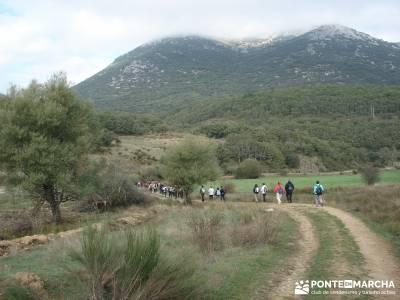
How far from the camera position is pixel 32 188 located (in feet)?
91.8

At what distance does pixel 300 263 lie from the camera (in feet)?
38.0

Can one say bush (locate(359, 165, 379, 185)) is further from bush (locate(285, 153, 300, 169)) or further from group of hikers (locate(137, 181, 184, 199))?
bush (locate(285, 153, 300, 169))

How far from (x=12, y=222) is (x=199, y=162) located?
2021cm

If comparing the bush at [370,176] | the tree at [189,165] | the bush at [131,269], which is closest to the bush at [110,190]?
the tree at [189,165]

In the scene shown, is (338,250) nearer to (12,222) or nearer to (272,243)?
(272,243)

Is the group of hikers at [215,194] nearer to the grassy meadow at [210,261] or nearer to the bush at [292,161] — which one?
the grassy meadow at [210,261]

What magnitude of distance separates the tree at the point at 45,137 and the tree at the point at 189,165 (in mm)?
12846

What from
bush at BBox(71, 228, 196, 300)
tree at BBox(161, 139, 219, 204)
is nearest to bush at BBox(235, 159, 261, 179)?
tree at BBox(161, 139, 219, 204)

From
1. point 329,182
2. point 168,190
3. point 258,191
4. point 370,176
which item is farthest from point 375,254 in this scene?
point 329,182

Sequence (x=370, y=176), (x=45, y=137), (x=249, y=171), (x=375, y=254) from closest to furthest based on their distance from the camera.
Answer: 1. (x=375, y=254)
2. (x=45, y=137)
3. (x=370, y=176)
4. (x=249, y=171)

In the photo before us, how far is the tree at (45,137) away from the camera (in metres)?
27.7

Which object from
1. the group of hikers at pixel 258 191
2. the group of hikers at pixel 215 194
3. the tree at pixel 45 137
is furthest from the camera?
the group of hikers at pixel 215 194

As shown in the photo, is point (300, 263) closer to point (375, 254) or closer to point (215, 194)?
point (375, 254)

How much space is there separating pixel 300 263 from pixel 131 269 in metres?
5.75
